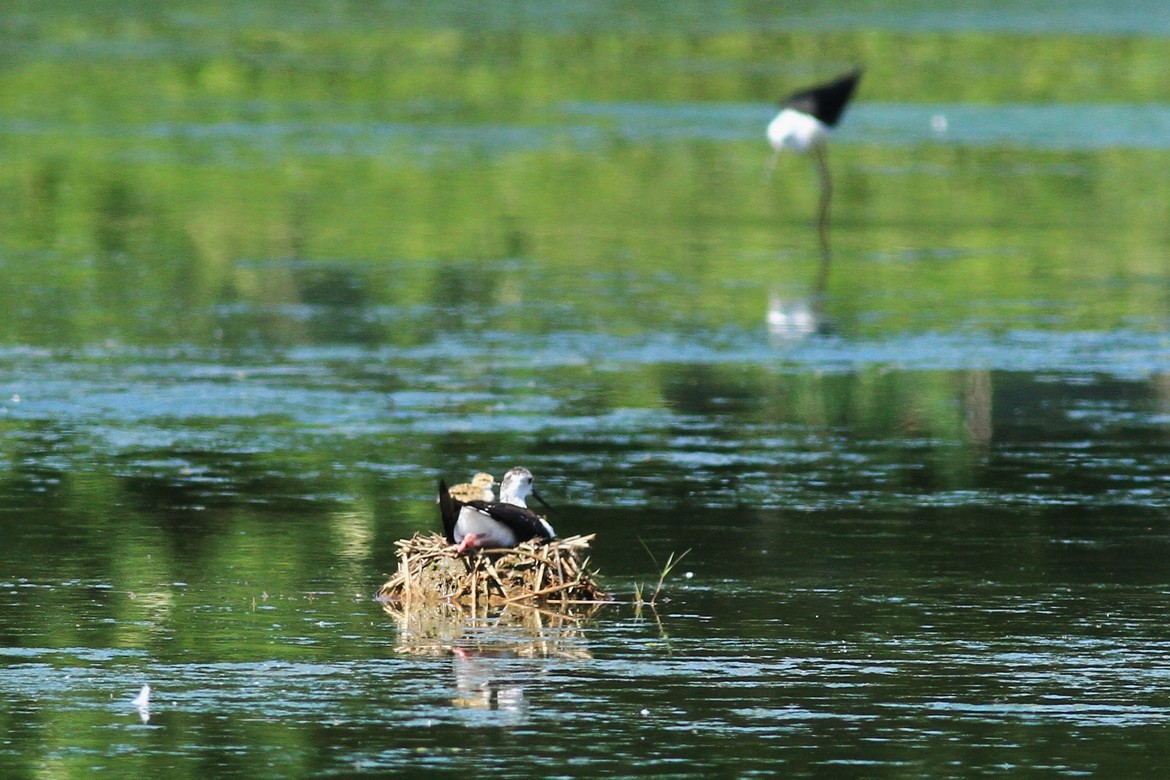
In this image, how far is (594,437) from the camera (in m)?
15.9

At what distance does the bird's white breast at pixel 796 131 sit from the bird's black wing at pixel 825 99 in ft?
0.25

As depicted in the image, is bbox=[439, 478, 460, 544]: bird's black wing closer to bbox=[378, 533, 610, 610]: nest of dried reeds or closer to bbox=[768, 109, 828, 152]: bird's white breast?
bbox=[378, 533, 610, 610]: nest of dried reeds

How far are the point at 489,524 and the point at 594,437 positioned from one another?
15.4 feet

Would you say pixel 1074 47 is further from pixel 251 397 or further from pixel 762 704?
pixel 762 704

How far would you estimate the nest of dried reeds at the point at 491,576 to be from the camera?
11289 mm

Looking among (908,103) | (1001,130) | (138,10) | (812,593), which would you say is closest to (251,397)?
(812,593)

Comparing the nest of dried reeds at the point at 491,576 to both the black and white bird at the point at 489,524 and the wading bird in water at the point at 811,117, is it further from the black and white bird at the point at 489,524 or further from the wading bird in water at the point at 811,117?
the wading bird in water at the point at 811,117

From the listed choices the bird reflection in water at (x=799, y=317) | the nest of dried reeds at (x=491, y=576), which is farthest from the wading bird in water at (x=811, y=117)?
the nest of dried reeds at (x=491, y=576)

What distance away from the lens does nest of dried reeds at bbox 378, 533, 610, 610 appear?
11289 mm

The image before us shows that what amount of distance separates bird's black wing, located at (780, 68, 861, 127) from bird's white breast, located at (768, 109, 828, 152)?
3.0 inches

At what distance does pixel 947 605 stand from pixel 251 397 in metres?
6.71

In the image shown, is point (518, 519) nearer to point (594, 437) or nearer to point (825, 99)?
point (594, 437)

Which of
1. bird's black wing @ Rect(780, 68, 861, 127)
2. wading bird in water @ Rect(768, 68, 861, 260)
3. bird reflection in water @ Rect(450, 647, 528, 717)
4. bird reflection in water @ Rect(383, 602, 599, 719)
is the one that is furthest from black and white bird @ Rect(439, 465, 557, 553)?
bird's black wing @ Rect(780, 68, 861, 127)

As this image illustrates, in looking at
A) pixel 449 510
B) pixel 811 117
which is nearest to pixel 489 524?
pixel 449 510
